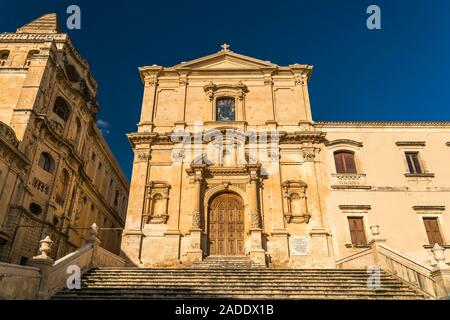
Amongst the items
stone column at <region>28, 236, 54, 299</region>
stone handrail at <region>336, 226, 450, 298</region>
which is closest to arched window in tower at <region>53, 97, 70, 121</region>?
stone column at <region>28, 236, 54, 299</region>

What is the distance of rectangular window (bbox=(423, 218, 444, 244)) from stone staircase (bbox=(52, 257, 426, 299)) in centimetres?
676

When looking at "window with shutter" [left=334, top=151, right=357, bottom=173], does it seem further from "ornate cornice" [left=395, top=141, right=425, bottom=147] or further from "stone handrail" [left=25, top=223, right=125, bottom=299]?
"stone handrail" [left=25, top=223, right=125, bottom=299]

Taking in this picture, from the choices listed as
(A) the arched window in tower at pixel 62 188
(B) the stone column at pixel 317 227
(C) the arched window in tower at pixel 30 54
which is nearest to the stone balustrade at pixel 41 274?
(B) the stone column at pixel 317 227

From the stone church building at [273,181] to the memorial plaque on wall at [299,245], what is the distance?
51 mm

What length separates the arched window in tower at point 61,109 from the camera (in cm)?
2403

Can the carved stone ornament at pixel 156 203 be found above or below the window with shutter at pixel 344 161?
below

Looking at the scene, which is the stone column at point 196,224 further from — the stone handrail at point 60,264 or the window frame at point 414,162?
the window frame at point 414,162

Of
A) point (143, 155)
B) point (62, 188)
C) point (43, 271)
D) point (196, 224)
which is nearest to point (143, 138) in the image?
point (143, 155)

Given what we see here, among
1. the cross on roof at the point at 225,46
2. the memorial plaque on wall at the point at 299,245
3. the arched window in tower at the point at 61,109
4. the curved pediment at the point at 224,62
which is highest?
the cross on roof at the point at 225,46

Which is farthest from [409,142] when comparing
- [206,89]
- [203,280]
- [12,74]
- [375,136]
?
[12,74]

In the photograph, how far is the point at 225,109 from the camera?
21469mm
